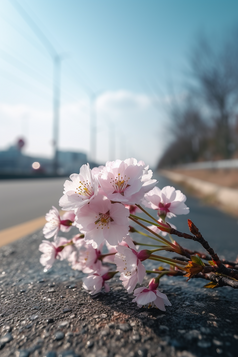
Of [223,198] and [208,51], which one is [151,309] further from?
[208,51]

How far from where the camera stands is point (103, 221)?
102cm

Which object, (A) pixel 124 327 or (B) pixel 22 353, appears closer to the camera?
(B) pixel 22 353

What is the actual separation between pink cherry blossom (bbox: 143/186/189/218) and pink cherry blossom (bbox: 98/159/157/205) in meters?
0.20

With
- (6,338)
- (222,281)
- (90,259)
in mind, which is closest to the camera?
(6,338)

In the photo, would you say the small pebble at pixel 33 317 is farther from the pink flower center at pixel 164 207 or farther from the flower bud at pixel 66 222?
the pink flower center at pixel 164 207

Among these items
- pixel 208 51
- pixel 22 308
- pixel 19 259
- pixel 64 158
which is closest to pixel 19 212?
pixel 19 259

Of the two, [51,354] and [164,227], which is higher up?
[164,227]

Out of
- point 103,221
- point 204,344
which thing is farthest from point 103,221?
point 204,344

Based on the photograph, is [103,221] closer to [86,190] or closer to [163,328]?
[86,190]

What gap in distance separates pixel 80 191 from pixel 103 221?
0.44 feet

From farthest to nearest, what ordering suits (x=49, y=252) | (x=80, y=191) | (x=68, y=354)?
(x=49, y=252) < (x=80, y=191) < (x=68, y=354)

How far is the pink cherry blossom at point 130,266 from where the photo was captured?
107cm

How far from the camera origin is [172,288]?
1448mm

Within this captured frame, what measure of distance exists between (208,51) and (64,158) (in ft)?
79.6
